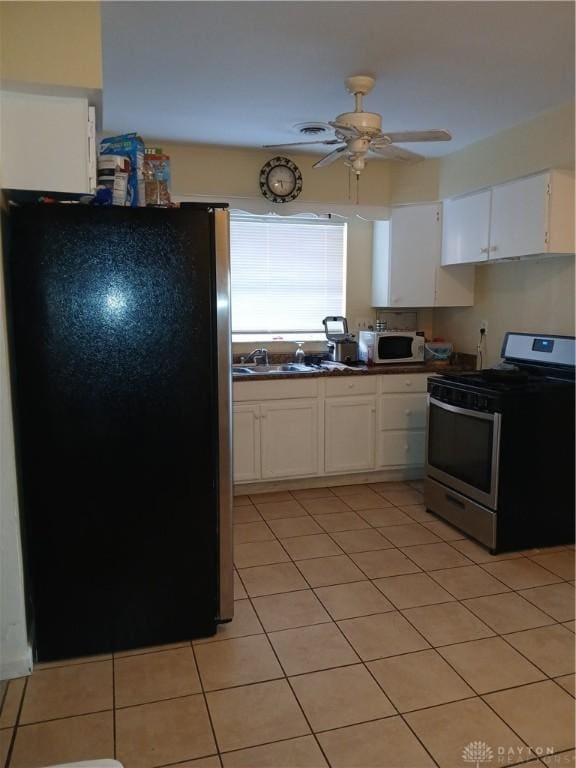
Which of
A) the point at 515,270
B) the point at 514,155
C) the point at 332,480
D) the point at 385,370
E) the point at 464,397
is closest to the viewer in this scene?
the point at 464,397

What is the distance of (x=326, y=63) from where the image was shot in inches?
104

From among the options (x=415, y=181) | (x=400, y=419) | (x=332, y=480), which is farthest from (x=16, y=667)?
(x=415, y=181)

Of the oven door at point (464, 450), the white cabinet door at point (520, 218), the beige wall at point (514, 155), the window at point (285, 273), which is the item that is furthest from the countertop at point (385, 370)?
the beige wall at point (514, 155)

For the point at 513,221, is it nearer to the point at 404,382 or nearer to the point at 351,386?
the point at 404,382

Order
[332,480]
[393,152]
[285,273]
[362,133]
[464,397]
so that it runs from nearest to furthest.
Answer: [362,133]
[393,152]
[464,397]
[332,480]
[285,273]

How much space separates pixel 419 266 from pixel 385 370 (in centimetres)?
90

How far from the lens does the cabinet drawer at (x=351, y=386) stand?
406 centimetres

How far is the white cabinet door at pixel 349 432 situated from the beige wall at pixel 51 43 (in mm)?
2621

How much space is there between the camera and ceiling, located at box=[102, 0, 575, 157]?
222 cm

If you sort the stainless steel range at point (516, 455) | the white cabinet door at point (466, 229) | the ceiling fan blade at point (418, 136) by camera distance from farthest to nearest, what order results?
the white cabinet door at point (466, 229)
the stainless steel range at point (516, 455)
the ceiling fan blade at point (418, 136)

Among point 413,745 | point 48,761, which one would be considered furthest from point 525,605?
point 48,761

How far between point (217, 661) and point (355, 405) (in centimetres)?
227

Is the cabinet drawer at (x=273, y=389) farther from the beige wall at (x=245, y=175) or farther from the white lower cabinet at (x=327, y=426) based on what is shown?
the beige wall at (x=245, y=175)

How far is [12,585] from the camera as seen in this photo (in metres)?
2.02
